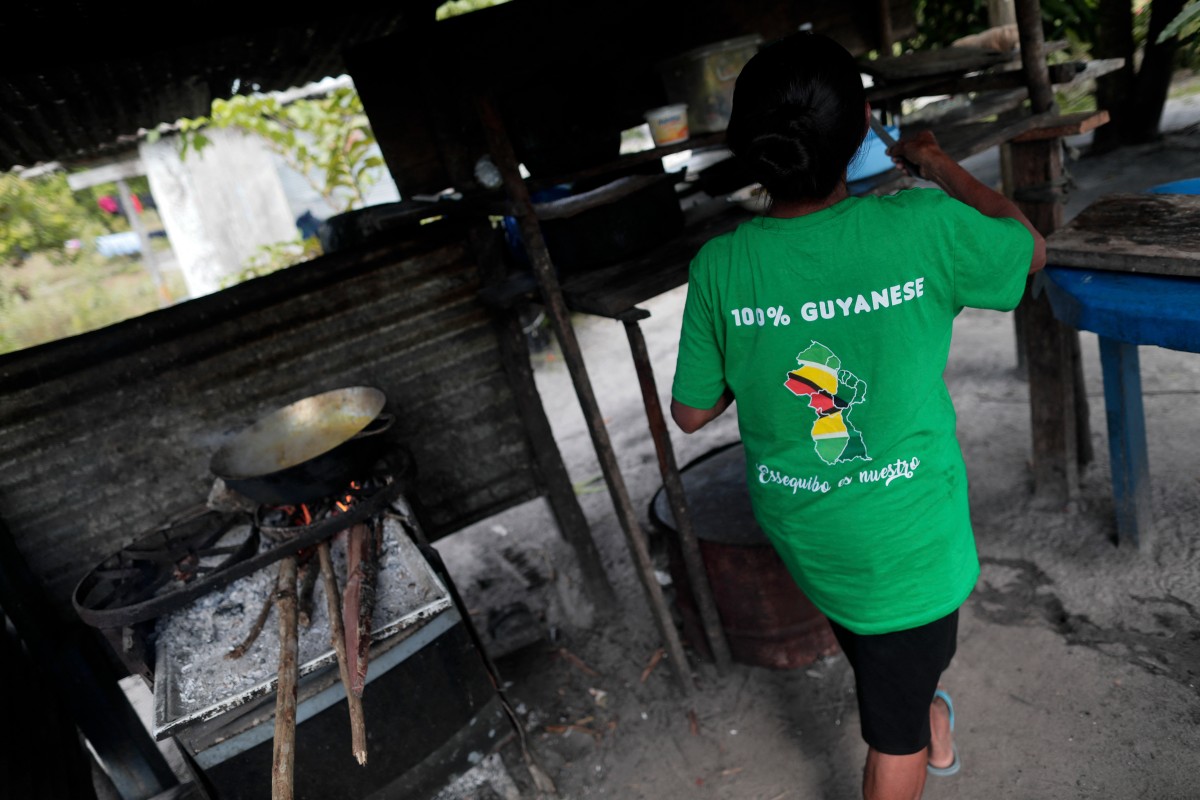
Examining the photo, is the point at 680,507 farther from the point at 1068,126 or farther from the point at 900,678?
the point at 1068,126

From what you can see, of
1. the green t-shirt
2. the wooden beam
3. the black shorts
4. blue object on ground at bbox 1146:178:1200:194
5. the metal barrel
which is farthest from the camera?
the wooden beam

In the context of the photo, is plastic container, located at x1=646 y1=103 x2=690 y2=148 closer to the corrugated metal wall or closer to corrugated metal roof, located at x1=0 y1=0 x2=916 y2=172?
corrugated metal roof, located at x1=0 y1=0 x2=916 y2=172

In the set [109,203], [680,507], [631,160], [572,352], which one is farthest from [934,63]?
[109,203]

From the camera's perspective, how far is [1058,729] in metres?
2.63

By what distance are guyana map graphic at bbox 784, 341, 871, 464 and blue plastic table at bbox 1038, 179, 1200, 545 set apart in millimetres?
945

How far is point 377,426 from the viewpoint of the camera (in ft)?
9.49

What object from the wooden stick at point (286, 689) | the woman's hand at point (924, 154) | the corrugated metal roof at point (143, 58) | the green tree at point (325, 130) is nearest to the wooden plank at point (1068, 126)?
the woman's hand at point (924, 154)

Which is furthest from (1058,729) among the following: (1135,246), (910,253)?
(910,253)

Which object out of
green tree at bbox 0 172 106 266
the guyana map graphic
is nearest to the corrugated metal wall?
the guyana map graphic

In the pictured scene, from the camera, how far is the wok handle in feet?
8.87

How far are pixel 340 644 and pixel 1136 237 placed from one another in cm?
258

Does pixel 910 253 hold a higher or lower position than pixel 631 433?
higher

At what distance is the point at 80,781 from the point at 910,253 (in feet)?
11.2

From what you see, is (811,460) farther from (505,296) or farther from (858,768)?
(505,296)
